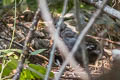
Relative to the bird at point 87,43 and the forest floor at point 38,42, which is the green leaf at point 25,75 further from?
the bird at point 87,43

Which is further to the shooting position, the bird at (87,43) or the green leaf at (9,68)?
the bird at (87,43)

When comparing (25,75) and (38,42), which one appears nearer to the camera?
(25,75)

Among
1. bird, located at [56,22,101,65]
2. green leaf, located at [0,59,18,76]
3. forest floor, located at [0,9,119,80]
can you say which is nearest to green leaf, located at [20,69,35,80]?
green leaf, located at [0,59,18,76]

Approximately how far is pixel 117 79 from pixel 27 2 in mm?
1470

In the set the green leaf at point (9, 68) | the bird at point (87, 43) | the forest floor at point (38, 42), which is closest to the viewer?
the green leaf at point (9, 68)

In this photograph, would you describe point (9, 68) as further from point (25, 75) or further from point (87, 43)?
point (87, 43)

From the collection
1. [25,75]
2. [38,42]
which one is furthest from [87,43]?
[25,75]

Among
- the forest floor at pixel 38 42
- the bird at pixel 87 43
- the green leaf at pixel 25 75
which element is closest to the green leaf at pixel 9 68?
the green leaf at pixel 25 75

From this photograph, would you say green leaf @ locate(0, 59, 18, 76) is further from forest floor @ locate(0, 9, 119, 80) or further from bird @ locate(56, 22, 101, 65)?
bird @ locate(56, 22, 101, 65)

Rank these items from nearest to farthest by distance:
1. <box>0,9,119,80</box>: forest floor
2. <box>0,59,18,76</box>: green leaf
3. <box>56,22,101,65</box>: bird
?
<box>0,59,18,76</box>: green leaf < <box>0,9,119,80</box>: forest floor < <box>56,22,101,65</box>: bird

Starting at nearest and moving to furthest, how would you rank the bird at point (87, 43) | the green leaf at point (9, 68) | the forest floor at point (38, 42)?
1. the green leaf at point (9, 68)
2. the forest floor at point (38, 42)
3. the bird at point (87, 43)

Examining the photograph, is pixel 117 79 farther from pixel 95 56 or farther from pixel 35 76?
pixel 95 56

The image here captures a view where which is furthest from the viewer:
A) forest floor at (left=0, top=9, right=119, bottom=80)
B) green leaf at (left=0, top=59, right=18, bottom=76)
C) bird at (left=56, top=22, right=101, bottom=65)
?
bird at (left=56, top=22, right=101, bottom=65)

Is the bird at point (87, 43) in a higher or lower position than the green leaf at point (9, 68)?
lower
